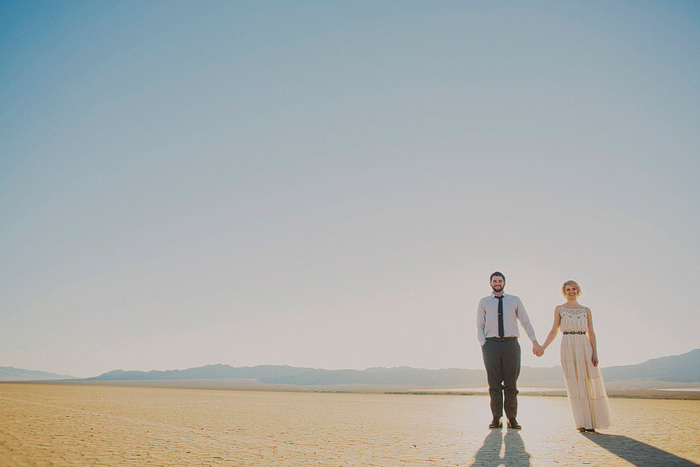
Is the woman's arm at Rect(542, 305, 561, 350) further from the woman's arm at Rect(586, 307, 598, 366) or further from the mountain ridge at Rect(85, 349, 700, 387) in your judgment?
the mountain ridge at Rect(85, 349, 700, 387)

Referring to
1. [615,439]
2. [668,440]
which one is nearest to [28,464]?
[615,439]

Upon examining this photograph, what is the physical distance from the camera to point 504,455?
4.40 meters

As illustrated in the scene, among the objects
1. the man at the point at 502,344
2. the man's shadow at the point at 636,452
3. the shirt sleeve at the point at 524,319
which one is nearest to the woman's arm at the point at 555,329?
the man at the point at 502,344

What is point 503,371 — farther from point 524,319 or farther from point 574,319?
point 574,319

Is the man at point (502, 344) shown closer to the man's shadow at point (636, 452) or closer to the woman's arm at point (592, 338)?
the woman's arm at point (592, 338)

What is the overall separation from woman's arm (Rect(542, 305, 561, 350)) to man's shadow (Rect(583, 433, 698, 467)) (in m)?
1.54

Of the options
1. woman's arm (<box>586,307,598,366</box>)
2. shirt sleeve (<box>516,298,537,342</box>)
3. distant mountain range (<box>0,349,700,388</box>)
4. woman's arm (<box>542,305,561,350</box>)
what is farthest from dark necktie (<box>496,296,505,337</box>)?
distant mountain range (<box>0,349,700,388</box>)

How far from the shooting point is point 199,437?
5828 millimetres

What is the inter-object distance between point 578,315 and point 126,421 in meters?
8.24

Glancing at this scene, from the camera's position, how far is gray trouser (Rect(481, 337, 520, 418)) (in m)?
6.85

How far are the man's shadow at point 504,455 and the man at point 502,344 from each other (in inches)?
37.6

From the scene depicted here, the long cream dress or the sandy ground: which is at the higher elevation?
the long cream dress

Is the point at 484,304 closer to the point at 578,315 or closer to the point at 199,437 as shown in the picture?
the point at 578,315

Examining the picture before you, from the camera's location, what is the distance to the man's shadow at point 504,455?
3992 mm
